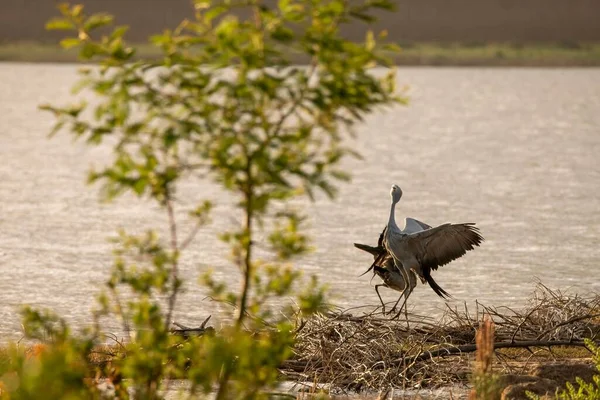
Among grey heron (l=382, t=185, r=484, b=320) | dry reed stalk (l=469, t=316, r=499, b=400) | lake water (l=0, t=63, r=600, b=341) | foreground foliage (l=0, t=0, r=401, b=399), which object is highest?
foreground foliage (l=0, t=0, r=401, b=399)

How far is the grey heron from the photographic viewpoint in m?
9.88

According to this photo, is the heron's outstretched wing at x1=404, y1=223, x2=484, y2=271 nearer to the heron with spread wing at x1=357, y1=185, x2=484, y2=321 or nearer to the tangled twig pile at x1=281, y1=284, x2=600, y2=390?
the heron with spread wing at x1=357, y1=185, x2=484, y2=321

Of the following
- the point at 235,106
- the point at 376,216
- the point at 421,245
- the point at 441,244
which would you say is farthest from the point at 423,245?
the point at 376,216

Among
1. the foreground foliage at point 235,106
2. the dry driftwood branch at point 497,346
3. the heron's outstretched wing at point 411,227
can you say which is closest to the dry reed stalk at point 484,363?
the foreground foliage at point 235,106

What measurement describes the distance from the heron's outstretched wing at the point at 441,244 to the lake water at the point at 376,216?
5.89ft

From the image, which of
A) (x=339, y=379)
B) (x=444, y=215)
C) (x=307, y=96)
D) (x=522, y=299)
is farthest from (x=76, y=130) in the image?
(x=444, y=215)

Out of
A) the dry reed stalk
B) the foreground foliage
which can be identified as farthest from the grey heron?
the foreground foliage

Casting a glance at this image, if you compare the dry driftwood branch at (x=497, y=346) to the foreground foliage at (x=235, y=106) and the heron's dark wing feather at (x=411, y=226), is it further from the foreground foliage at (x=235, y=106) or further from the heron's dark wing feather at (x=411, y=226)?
the foreground foliage at (x=235, y=106)

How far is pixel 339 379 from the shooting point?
863cm

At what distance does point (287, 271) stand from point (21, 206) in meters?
17.6

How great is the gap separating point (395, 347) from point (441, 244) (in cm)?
137

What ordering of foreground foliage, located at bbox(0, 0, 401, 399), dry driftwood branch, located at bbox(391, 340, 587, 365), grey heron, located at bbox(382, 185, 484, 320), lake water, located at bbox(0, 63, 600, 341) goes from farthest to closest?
lake water, located at bbox(0, 63, 600, 341), grey heron, located at bbox(382, 185, 484, 320), dry driftwood branch, located at bbox(391, 340, 587, 365), foreground foliage, located at bbox(0, 0, 401, 399)

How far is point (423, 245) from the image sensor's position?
996cm

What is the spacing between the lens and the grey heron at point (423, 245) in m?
9.88
